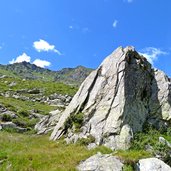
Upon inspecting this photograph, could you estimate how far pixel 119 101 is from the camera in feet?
115

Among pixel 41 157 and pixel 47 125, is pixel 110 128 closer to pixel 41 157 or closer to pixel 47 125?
pixel 41 157

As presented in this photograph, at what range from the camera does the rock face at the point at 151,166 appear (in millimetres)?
25250

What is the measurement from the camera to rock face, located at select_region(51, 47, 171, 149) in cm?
3328

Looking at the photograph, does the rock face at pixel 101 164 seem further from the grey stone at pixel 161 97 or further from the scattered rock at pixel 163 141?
the grey stone at pixel 161 97

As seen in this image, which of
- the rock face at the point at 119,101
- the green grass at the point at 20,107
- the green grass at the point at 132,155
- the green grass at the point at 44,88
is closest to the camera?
the green grass at the point at 132,155

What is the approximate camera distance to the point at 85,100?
39.0m

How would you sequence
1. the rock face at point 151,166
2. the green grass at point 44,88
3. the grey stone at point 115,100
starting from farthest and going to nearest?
the green grass at point 44,88, the grey stone at point 115,100, the rock face at point 151,166

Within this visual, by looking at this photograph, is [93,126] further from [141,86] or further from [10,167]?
[10,167]

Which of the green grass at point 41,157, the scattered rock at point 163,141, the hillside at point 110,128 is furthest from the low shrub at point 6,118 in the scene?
the scattered rock at point 163,141

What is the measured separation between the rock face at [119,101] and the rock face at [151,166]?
4.81m

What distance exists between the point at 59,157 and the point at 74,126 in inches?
360

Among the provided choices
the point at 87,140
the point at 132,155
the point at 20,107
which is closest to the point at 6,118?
the point at 20,107

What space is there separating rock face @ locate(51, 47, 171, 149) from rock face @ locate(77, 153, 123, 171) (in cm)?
497

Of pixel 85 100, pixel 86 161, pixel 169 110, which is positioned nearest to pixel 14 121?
pixel 85 100
